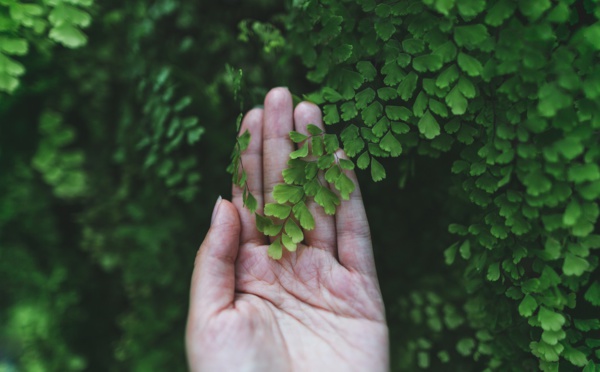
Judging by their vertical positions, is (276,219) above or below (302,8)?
below

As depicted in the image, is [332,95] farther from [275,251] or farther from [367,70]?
[275,251]

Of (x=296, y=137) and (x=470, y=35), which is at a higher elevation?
(x=470, y=35)

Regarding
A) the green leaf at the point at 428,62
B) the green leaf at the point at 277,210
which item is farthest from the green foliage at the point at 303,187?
the green leaf at the point at 428,62

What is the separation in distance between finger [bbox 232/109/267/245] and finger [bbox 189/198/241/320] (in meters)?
0.07

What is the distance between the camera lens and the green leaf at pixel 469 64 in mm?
1195

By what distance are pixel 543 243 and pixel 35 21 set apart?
75.1 inches

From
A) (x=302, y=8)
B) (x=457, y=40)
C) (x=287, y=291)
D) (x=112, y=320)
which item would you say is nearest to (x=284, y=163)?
(x=287, y=291)

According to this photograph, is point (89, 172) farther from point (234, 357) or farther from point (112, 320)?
point (234, 357)

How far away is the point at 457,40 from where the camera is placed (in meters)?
1.19

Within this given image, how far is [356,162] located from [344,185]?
4.3 inches

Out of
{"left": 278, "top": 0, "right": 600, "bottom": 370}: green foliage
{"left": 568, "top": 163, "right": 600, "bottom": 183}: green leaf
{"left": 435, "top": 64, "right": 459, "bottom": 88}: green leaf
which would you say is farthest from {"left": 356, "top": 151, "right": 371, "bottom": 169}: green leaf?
{"left": 568, "top": 163, "right": 600, "bottom": 183}: green leaf

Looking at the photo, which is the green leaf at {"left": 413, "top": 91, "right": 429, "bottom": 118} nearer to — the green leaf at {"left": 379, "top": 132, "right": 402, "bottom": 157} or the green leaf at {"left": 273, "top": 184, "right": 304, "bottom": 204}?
the green leaf at {"left": 379, "top": 132, "right": 402, "bottom": 157}

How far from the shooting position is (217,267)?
1432 mm

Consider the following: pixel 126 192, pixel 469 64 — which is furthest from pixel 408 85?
pixel 126 192
